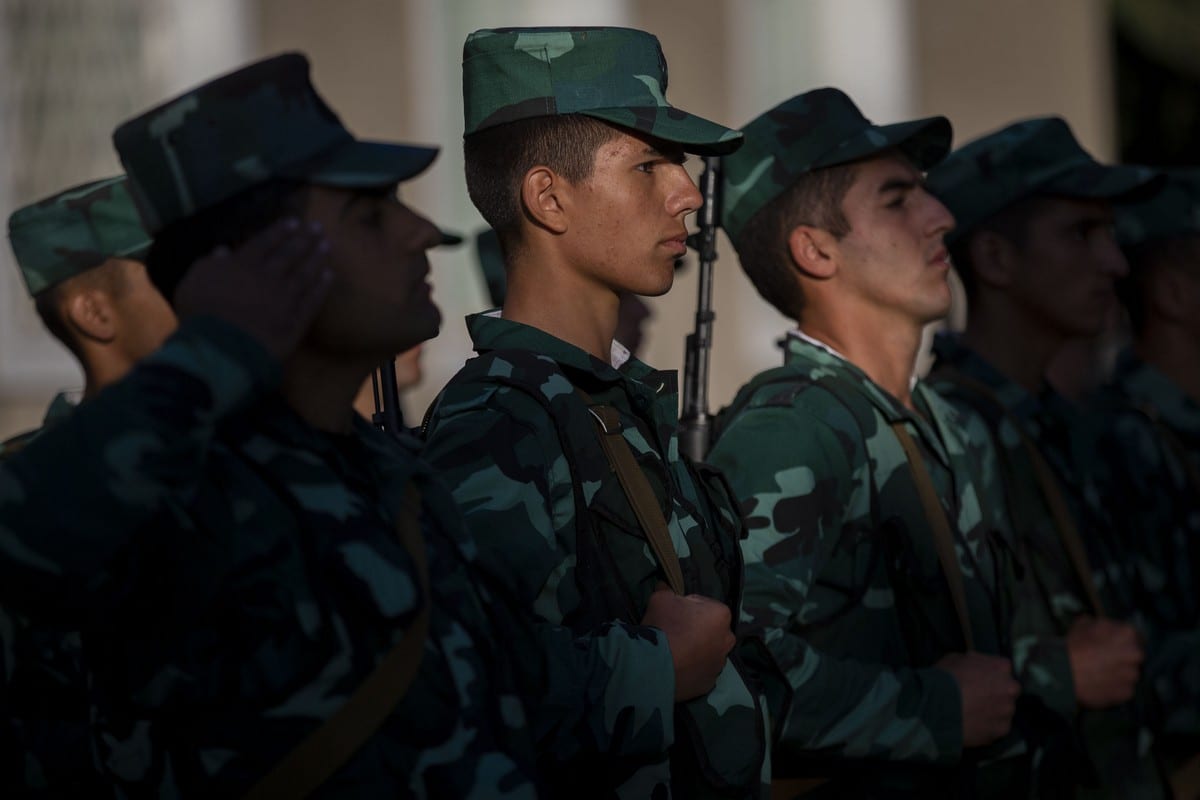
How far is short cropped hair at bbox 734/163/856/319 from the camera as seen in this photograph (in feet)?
14.0

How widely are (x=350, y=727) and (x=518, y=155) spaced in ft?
4.43

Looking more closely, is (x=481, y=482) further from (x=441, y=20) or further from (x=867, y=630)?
(x=441, y=20)

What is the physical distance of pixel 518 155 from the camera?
3285 millimetres

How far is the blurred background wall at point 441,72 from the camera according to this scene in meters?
10.0

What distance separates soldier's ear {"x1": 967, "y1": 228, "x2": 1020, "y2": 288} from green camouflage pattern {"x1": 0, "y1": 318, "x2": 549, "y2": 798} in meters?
3.05

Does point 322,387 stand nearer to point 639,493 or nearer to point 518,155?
point 639,493

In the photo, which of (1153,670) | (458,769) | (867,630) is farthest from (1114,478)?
(458,769)

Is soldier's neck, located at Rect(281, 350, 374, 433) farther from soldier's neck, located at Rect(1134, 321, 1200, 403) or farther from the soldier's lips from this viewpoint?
soldier's neck, located at Rect(1134, 321, 1200, 403)

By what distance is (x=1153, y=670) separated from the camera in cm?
508

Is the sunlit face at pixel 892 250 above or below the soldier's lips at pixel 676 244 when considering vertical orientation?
below

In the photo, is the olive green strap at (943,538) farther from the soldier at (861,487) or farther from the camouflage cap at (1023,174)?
the camouflage cap at (1023,174)

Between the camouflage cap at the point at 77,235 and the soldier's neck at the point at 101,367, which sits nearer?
the soldier's neck at the point at 101,367

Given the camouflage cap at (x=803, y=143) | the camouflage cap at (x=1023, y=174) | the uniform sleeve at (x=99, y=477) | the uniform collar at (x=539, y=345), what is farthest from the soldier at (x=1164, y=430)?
the uniform sleeve at (x=99, y=477)

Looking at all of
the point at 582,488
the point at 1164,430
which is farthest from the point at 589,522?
the point at 1164,430
